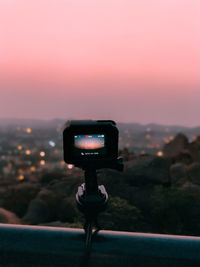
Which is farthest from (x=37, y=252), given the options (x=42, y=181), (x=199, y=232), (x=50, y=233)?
(x=42, y=181)

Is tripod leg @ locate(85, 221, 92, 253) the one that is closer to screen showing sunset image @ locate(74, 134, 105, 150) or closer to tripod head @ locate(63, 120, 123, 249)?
tripod head @ locate(63, 120, 123, 249)

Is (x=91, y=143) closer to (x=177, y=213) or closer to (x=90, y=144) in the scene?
(x=90, y=144)

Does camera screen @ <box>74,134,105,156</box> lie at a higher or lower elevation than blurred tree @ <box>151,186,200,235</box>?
higher

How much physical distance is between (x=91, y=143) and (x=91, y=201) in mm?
239

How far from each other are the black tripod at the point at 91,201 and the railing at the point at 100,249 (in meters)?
0.07

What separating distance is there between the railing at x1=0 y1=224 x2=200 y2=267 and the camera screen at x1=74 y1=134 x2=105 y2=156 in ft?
1.10

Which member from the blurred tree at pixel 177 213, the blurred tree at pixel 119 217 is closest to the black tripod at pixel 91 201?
the blurred tree at pixel 119 217

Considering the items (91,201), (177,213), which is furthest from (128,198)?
(91,201)

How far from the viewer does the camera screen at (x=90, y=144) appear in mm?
1374

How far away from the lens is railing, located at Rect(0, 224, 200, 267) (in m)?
1.24

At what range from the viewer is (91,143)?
4.55 feet

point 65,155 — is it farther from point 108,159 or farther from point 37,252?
point 37,252

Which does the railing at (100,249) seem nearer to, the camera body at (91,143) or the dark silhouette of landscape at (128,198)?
the camera body at (91,143)

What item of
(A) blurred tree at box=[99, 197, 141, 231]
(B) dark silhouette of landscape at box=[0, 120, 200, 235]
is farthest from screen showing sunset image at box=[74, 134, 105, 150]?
(A) blurred tree at box=[99, 197, 141, 231]
